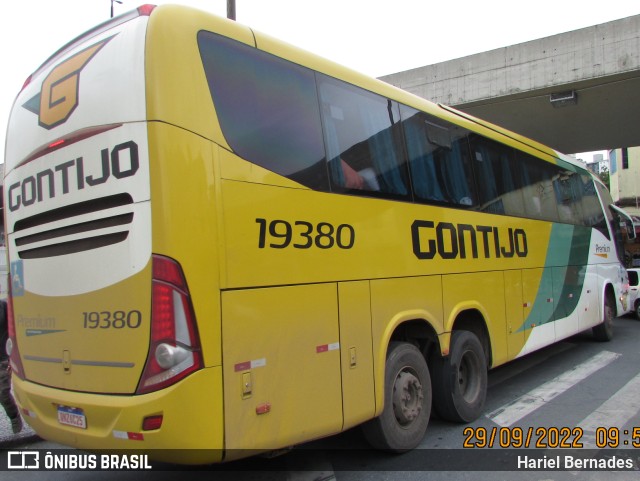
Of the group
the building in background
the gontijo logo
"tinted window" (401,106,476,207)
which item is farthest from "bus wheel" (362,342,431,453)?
the building in background

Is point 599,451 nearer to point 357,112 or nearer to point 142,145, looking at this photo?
point 357,112

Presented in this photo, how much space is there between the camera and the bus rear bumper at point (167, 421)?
2801mm

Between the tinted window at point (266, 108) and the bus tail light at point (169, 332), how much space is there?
0.97m

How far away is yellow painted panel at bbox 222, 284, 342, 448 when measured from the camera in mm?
3047

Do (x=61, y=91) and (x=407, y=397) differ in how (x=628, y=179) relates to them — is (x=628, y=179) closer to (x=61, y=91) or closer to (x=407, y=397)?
(x=407, y=397)

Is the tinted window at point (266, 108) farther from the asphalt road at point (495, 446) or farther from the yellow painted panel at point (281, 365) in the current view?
the asphalt road at point (495, 446)

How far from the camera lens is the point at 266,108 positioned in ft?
11.7

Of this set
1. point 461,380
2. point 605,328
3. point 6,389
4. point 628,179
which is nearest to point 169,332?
point 6,389

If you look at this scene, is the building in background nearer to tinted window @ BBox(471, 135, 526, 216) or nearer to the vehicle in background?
the vehicle in background

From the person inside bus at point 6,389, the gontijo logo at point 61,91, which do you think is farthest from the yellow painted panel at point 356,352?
the person inside bus at point 6,389

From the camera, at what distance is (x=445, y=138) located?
567cm

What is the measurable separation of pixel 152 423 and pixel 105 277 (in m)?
0.94

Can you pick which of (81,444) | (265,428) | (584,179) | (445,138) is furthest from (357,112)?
(584,179)

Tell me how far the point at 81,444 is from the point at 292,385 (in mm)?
1395
